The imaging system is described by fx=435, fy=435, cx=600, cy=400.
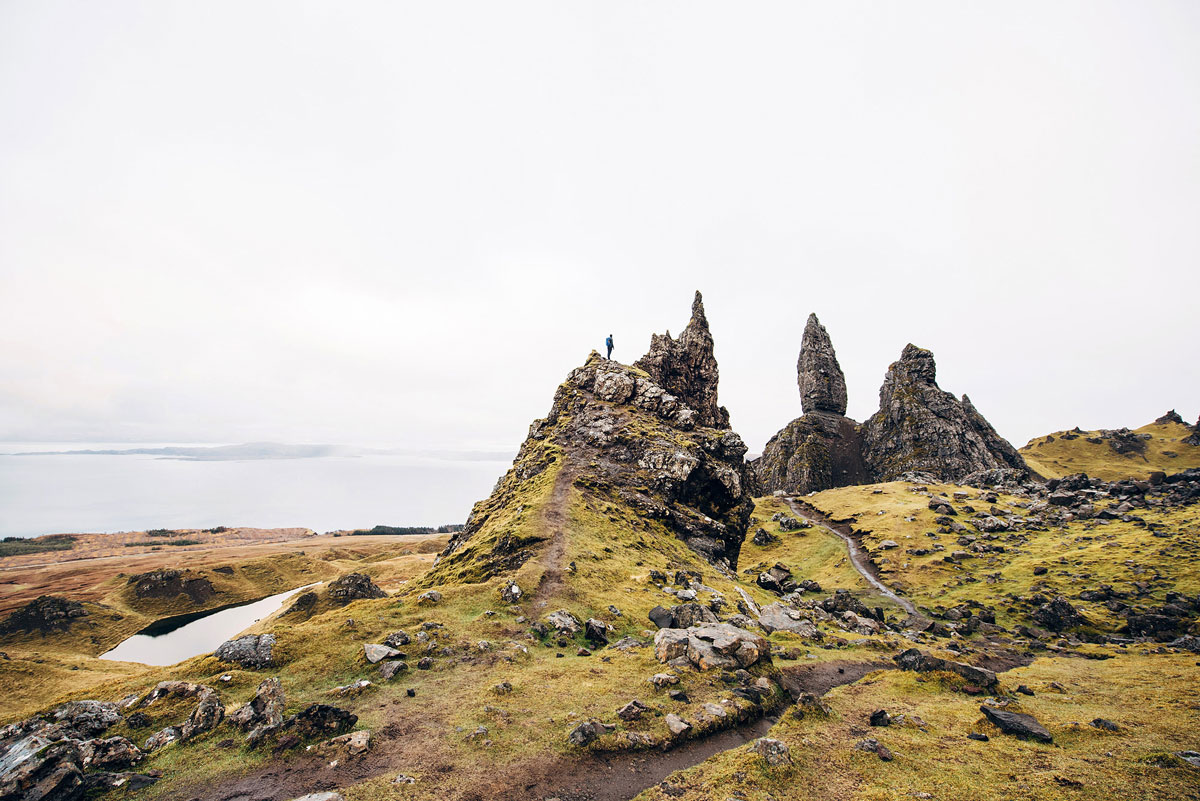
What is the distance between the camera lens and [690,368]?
257 ft

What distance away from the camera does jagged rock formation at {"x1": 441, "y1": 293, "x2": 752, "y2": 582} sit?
50.7 meters

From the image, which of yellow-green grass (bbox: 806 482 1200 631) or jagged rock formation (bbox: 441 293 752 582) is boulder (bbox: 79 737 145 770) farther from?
yellow-green grass (bbox: 806 482 1200 631)

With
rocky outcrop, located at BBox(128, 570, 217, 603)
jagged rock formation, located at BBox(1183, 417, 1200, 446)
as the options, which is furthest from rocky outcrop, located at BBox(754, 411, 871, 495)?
rocky outcrop, located at BBox(128, 570, 217, 603)

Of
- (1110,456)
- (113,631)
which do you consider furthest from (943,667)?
(1110,456)

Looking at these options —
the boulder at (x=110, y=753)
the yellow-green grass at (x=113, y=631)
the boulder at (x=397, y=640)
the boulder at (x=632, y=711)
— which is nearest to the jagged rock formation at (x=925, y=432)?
the boulder at (x=632, y=711)

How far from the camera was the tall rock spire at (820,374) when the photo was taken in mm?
155125

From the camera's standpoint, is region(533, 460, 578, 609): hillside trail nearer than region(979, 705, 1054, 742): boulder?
No

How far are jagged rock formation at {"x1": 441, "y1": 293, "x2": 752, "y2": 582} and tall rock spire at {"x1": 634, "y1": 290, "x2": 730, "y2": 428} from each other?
6.13 meters

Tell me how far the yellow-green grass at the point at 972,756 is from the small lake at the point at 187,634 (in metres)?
78.9

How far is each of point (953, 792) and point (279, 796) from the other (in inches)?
783

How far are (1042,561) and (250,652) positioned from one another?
74939 millimetres

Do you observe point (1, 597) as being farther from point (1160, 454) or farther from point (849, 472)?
point (1160, 454)

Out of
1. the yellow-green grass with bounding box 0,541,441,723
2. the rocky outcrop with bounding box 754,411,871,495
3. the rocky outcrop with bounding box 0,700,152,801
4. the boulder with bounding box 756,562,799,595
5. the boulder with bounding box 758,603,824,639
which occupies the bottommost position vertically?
the yellow-green grass with bounding box 0,541,441,723

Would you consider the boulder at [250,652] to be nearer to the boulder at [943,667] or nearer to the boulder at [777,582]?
the boulder at [943,667]
